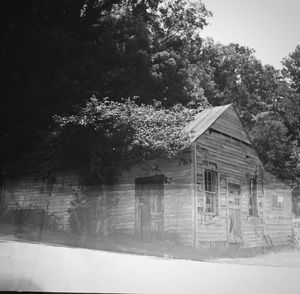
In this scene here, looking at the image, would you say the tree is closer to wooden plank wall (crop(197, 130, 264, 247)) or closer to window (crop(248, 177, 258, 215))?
wooden plank wall (crop(197, 130, 264, 247))

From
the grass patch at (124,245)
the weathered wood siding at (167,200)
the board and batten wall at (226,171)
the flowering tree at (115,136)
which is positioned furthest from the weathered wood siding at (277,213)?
the flowering tree at (115,136)

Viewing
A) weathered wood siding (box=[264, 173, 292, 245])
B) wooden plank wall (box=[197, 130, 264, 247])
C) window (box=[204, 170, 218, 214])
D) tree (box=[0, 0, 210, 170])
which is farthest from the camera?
weathered wood siding (box=[264, 173, 292, 245])

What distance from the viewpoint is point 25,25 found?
16719mm

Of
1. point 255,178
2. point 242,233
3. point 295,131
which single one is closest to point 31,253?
point 242,233

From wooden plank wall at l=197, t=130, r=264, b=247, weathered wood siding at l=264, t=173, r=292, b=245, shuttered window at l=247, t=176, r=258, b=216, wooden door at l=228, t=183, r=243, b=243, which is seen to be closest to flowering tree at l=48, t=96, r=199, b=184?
wooden plank wall at l=197, t=130, r=264, b=247

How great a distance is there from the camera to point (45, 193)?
58.8 feet

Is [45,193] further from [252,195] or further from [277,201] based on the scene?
[277,201]

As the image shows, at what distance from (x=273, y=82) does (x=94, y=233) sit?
81.6 feet

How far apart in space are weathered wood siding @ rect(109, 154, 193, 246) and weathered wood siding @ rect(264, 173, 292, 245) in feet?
20.6

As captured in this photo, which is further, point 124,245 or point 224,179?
point 224,179

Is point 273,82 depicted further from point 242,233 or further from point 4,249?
point 4,249

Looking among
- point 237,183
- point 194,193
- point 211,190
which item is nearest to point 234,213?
point 237,183

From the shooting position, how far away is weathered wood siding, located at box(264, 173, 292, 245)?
19.8m

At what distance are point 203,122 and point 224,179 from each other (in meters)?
2.47
